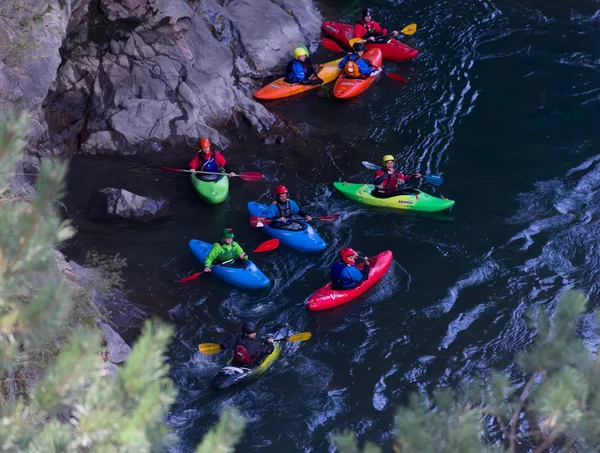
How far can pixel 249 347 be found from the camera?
26.2ft

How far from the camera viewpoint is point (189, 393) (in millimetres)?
7824

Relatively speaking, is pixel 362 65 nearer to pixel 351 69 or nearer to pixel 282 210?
pixel 351 69

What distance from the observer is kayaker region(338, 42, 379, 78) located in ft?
45.5

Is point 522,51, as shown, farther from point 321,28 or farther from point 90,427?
point 90,427

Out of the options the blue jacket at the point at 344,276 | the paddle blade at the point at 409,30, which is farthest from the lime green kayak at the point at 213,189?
the paddle blade at the point at 409,30

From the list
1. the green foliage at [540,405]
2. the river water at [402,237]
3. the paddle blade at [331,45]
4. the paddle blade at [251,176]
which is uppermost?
the green foliage at [540,405]

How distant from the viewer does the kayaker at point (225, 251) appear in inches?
376

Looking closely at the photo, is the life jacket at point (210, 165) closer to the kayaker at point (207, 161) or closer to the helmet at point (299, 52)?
the kayaker at point (207, 161)

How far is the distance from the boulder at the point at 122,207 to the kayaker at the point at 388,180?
339 centimetres

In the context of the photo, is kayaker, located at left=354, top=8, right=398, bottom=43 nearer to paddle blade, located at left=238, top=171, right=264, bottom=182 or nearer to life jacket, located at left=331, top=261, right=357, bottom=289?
paddle blade, located at left=238, top=171, right=264, bottom=182

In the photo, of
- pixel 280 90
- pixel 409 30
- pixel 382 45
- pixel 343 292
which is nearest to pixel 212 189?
pixel 343 292

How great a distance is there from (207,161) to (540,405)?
29.4ft

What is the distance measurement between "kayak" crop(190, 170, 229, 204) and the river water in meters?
0.17

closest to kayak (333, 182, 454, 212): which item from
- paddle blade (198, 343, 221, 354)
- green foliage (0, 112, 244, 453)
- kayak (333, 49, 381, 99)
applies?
kayak (333, 49, 381, 99)
